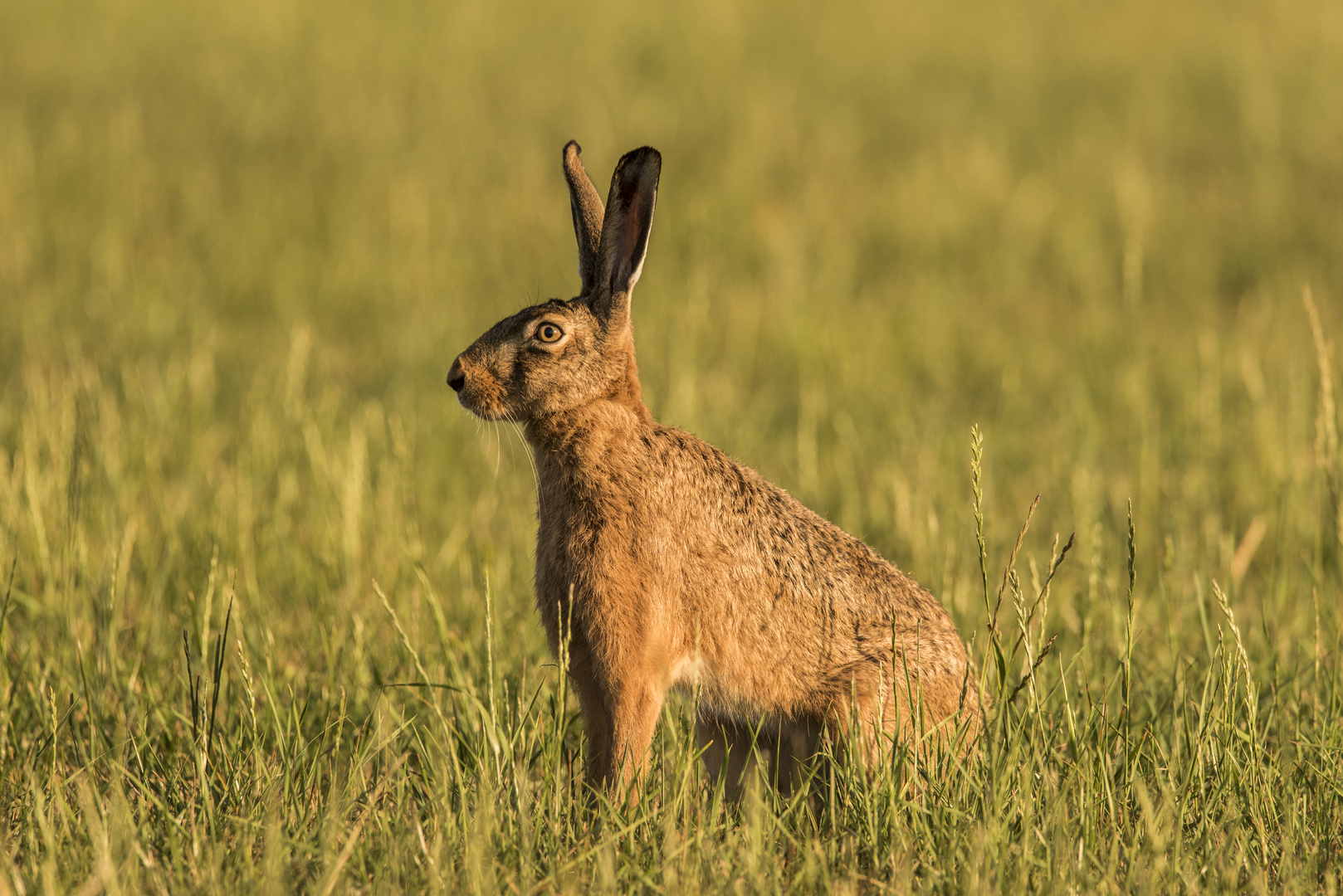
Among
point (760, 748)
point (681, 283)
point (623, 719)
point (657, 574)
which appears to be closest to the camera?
point (623, 719)

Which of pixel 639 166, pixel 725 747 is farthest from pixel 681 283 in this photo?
pixel 725 747

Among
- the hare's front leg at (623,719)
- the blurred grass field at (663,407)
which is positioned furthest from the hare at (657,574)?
the blurred grass field at (663,407)

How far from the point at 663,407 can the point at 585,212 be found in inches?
118

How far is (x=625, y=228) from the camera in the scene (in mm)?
3578

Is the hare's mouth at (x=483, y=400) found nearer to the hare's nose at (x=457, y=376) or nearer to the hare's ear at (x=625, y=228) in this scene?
the hare's nose at (x=457, y=376)

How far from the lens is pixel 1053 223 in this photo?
10938 mm

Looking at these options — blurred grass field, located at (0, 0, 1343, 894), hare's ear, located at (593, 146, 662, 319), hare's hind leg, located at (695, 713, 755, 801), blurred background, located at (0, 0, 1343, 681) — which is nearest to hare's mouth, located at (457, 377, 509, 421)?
blurred background, located at (0, 0, 1343, 681)

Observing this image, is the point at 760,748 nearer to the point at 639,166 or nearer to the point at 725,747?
the point at 725,747

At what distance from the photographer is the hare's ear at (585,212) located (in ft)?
12.1

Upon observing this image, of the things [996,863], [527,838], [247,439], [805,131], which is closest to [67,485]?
[247,439]

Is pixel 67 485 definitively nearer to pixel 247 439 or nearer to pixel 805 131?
pixel 247 439

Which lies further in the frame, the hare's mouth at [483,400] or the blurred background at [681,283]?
the blurred background at [681,283]

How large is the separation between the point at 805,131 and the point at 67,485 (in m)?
9.60

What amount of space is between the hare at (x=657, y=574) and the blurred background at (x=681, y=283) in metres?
0.26
